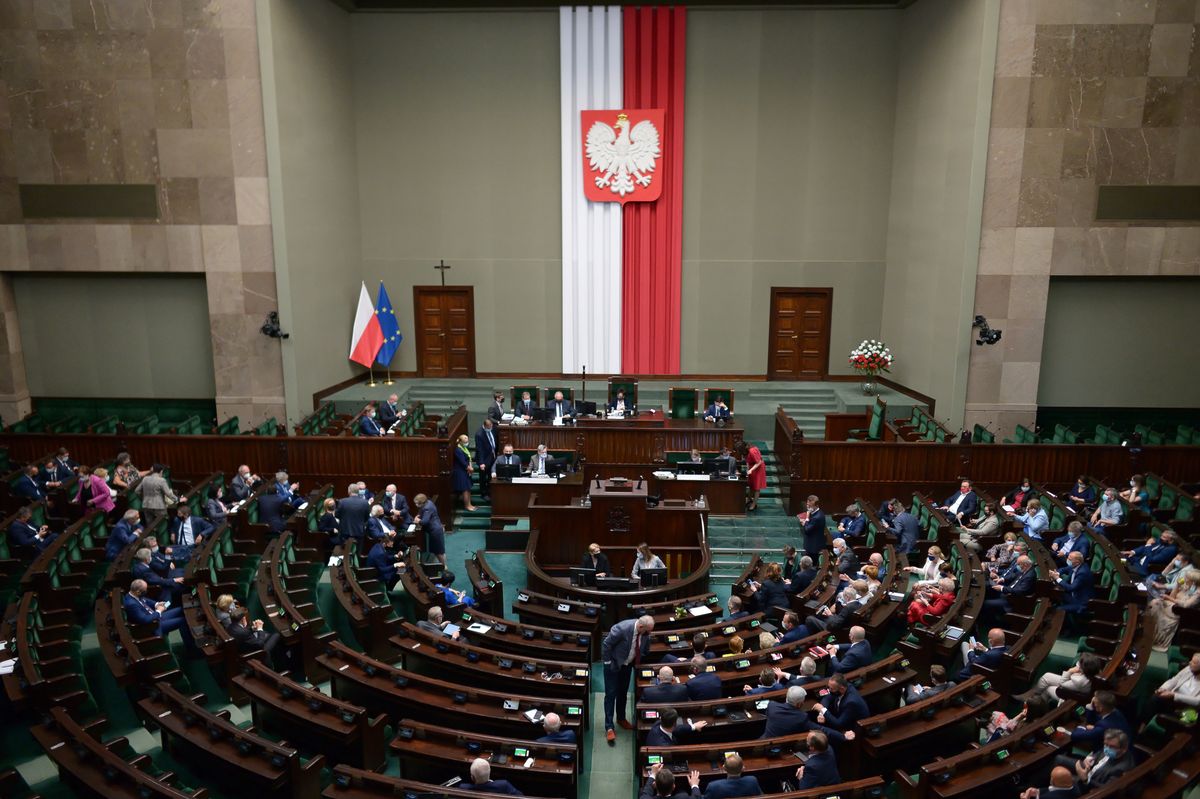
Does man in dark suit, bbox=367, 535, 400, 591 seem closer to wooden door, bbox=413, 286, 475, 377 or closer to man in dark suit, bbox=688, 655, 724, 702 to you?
man in dark suit, bbox=688, 655, 724, 702

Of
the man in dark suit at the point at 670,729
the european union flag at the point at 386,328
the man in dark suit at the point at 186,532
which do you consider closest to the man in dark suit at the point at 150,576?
the man in dark suit at the point at 186,532

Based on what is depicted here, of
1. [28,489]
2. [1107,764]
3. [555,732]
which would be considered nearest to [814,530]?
[1107,764]

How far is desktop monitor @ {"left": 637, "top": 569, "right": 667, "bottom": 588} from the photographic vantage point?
31.4 feet

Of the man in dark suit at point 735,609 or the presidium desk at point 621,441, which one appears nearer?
the man in dark suit at point 735,609

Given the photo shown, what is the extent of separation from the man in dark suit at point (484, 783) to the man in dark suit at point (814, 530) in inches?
247

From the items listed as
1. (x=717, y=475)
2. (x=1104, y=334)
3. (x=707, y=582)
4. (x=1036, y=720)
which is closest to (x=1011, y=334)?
(x=1104, y=334)

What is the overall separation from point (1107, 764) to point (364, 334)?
15610 millimetres

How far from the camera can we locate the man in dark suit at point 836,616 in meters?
8.16

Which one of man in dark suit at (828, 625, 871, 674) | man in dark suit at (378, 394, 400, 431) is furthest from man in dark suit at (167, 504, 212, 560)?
man in dark suit at (828, 625, 871, 674)

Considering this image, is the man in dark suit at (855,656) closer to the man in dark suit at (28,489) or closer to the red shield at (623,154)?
the man in dark suit at (28,489)

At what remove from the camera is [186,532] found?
1012cm

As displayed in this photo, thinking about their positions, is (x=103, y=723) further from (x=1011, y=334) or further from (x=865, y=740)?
(x=1011, y=334)

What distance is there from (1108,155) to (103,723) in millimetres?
16835

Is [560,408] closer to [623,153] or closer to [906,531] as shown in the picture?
[906,531]
